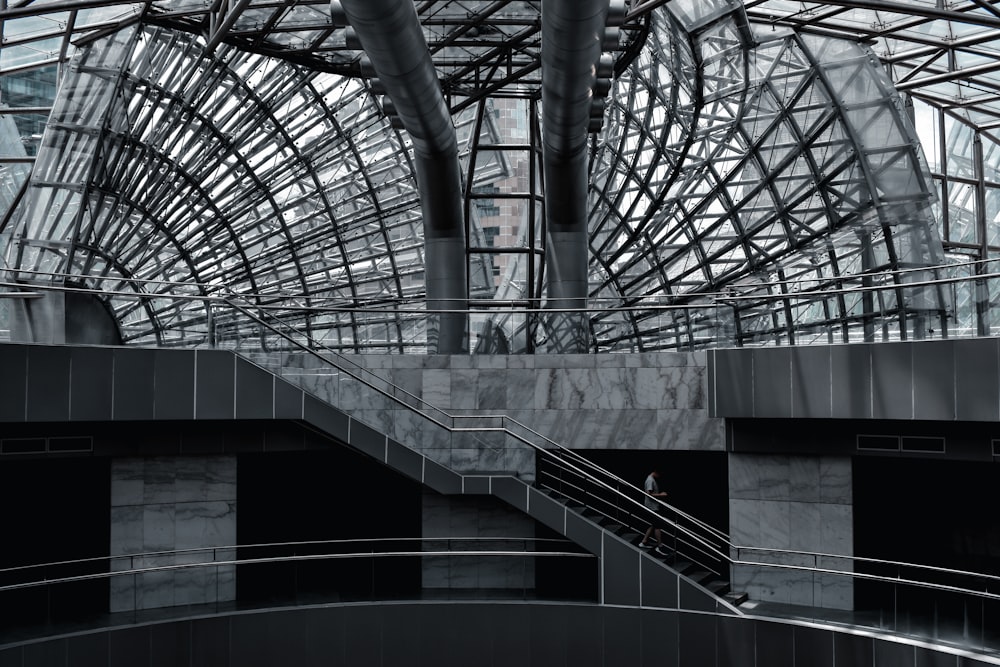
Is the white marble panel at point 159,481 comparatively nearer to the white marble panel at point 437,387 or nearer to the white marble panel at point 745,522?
the white marble panel at point 437,387

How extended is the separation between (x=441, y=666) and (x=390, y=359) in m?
7.83

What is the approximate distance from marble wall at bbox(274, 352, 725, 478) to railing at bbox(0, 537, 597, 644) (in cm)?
324

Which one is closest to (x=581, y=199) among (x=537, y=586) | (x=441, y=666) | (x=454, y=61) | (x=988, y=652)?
(x=454, y=61)

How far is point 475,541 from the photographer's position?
80.2 ft

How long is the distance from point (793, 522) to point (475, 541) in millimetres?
7998

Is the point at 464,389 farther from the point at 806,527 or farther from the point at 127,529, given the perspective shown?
the point at 806,527

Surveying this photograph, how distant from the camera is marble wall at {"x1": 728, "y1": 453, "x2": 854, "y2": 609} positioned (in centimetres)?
2062

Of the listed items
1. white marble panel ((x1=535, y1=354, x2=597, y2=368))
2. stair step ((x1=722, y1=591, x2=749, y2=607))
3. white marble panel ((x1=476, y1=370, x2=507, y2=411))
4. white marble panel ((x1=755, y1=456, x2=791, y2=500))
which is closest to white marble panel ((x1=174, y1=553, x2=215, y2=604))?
white marble panel ((x1=476, y1=370, x2=507, y2=411))

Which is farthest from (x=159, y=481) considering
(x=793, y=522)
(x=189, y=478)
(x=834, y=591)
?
(x=834, y=591)

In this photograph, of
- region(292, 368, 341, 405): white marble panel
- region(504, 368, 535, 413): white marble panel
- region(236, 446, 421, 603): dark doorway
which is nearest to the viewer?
region(292, 368, 341, 405): white marble panel

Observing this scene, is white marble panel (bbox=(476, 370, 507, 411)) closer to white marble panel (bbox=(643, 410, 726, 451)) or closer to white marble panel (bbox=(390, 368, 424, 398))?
white marble panel (bbox=(390, 368, 424, 398))

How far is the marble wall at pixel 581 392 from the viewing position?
2430 cm

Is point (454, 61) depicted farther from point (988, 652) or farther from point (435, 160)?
point (988, 652)

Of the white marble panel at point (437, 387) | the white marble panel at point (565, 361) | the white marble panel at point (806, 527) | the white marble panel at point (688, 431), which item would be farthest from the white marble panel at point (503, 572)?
the white marble panel at point (806, 527)
